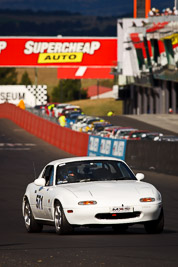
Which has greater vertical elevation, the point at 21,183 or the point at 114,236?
the point at 114,236

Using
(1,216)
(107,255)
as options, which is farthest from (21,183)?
(107,255)

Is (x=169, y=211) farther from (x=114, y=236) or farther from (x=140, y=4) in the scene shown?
(x=140, y=4)

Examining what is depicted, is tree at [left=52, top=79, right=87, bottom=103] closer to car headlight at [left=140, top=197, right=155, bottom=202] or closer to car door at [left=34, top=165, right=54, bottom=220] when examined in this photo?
car door at [left=34, top=165, right=54, bottom=220]

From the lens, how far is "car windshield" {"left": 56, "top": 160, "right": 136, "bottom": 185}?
1307cm

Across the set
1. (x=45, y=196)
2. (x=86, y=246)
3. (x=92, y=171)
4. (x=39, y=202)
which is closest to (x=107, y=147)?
(x=39, y=202)

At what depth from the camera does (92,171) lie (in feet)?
43.2

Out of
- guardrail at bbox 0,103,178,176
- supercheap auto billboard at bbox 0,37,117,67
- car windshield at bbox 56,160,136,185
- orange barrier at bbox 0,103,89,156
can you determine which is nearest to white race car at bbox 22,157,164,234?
car windshield at bbox 56,160,136,185

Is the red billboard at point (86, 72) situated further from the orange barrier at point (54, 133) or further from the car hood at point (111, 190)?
the car hood at point (111, 190)

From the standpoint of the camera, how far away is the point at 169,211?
18.3 m

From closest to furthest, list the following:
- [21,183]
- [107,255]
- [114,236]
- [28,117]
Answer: [107,255], [114,236], [21,183], [28,117]

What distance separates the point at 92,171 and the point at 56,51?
359 feet

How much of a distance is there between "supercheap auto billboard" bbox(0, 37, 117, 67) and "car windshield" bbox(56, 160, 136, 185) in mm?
106652

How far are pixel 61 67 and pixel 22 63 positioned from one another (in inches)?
218

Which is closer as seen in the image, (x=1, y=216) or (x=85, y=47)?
(x=1, y=216)
